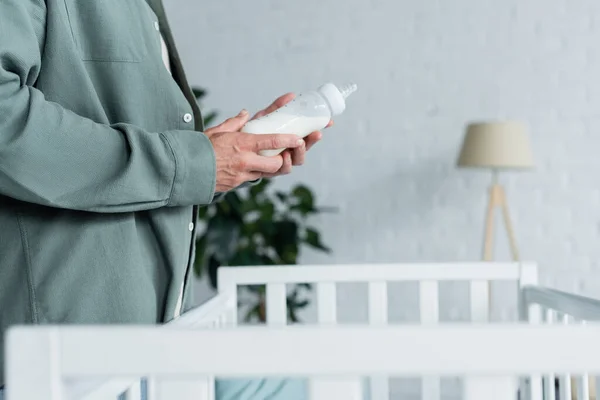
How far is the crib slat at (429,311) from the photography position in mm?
1296

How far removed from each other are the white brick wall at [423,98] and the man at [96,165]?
6.43 feet

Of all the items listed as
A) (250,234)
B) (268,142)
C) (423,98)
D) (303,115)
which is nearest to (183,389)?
(268,142)

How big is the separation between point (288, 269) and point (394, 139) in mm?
1736

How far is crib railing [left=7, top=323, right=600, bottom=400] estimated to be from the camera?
47 centimetres

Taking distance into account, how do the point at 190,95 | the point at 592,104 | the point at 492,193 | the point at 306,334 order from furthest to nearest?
the point at 592,104 < the point at 492,193 < the point at 190,95 < the point at 306,334

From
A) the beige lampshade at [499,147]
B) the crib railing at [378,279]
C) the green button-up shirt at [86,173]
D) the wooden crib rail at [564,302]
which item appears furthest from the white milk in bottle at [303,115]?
the beige lampshade at [499,147]

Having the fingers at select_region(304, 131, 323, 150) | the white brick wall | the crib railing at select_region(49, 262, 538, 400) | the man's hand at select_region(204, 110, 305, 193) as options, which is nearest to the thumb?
the man's hand at select_region(204, 110, 305, 193)

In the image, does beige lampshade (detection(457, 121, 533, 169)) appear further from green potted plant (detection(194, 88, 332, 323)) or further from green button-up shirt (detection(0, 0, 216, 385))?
green button-up shirt (detection(0, 0, 216, 385))

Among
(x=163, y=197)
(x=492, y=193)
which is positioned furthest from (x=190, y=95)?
(x=492, y=193)

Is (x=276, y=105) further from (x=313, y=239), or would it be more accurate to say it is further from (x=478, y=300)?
(x=313, y=239)

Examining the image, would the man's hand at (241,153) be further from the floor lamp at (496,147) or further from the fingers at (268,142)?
the floor lamp at (496,147)

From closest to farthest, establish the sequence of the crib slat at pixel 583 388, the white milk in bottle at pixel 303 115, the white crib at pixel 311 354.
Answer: the white crib at pixel 311 354
the crib slat at pixel 583 388
the white milk in bottle at pixel 303 115

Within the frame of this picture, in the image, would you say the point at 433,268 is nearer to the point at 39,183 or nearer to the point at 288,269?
the point at 288,269

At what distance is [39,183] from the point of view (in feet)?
2.70
